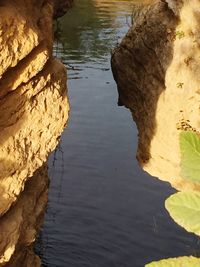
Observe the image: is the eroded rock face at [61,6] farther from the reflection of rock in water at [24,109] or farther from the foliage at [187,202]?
the foliage at [187,202]

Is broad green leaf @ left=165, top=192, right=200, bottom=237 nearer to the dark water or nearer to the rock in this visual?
the rock

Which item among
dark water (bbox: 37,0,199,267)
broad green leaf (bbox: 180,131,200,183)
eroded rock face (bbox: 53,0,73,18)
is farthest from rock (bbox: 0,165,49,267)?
broad green leaf (bbox: 180,131,200,183)

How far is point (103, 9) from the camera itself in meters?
34.7

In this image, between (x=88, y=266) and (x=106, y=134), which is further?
(x=106, y=134)

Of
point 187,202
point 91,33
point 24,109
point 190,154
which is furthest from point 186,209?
point 91,33

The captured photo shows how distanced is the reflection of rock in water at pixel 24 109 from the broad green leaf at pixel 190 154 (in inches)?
168

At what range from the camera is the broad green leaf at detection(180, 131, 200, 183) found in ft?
5.98

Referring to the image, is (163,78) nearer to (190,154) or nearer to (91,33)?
(190,154)

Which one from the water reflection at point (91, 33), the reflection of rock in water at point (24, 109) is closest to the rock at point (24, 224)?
the reflection of rock in water at point (24, 109)

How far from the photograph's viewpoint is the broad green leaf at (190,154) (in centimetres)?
182

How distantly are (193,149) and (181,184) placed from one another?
8914 mm

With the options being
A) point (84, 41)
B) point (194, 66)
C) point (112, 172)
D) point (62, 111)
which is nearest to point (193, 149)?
point (62, 111)

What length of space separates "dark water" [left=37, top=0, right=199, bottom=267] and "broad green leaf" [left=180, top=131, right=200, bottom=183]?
9.47 meters

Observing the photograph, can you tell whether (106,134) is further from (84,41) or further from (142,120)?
(84,41)
